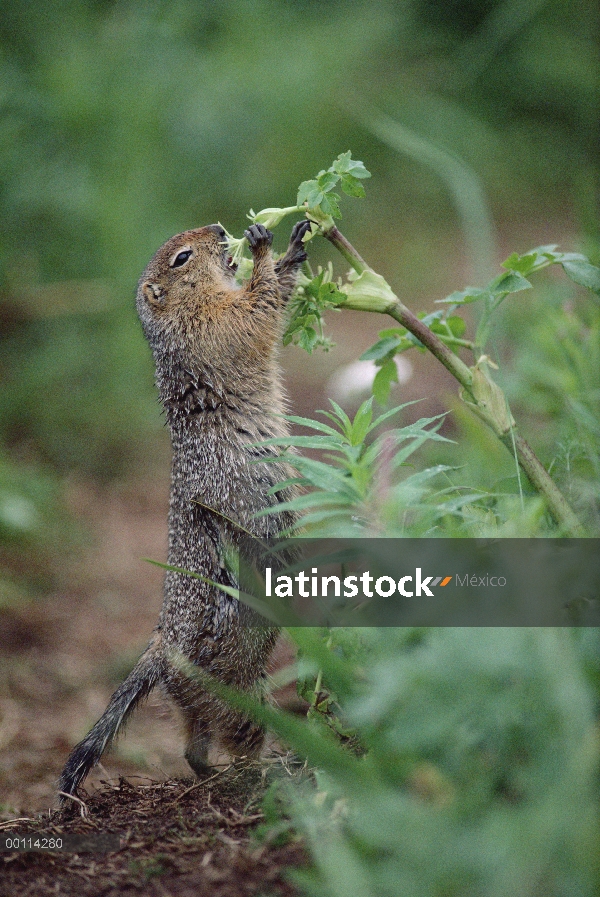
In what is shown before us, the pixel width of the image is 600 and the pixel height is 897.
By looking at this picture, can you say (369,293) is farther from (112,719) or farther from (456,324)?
(112,719)

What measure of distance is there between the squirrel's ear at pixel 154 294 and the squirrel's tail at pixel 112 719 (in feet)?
5.00

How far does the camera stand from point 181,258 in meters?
3.67

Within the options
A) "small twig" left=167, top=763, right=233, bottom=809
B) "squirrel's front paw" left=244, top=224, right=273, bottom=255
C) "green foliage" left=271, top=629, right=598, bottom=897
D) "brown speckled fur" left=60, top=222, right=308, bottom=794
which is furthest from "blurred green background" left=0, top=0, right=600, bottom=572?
"small twig" left=167, top=763, right=233, bottom=809

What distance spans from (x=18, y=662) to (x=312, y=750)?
309 centimetres

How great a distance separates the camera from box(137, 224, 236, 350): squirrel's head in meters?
3.53

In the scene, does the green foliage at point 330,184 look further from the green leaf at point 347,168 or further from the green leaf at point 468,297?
the green leaf at point 468,297

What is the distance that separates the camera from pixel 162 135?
6.40 metres

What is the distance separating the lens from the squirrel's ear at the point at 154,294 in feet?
12.1

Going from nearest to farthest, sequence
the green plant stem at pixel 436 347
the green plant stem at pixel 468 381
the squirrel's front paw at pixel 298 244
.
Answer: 1. the green plant stem at pixel 468 381
2. the green plant stem at pixel 436 347
3. the squirrel's front paw at pixel 298 244

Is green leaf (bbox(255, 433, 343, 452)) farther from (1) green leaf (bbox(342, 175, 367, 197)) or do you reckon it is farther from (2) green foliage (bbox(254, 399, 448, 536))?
(1) green leaf (bbox(342, 175, 367, 197))

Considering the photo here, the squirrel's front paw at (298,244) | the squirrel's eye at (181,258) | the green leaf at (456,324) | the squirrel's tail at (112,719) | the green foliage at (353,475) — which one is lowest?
the squirrel's tail at (112,719)

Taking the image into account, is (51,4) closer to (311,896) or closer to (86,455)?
(86,455)

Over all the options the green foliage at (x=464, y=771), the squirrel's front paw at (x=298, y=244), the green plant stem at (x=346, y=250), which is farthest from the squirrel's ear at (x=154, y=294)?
the green foliage at (x=464, y=771)

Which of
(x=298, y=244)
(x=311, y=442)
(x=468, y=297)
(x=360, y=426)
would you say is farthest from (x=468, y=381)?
(x=298, y=244)
